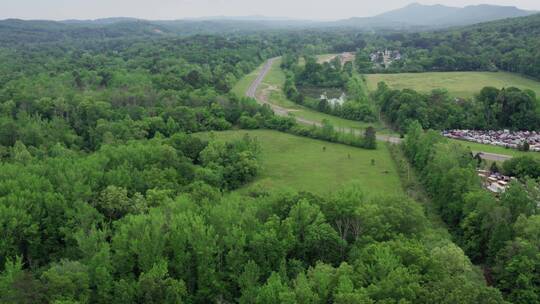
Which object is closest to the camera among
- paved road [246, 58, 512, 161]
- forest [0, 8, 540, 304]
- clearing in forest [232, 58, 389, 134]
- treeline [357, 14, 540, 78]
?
forest [0, 8, 540, 304]

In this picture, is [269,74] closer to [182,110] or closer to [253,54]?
[253,54]

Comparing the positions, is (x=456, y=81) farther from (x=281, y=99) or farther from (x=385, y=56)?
(x=385, y=56)

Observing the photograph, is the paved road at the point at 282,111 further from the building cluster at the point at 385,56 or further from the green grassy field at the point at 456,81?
the building cluster at the point at 385,56

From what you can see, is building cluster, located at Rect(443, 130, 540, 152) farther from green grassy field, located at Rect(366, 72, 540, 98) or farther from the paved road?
green grassy field, located at Rect(366, 72, 540, 98)

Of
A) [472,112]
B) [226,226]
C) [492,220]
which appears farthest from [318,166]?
[472,112]

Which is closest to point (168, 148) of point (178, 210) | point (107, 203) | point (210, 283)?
point (107, 203)

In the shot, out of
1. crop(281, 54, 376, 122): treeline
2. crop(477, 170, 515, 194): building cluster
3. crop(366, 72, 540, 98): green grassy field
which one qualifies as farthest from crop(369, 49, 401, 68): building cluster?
crop(477, 170, 515, 194): building cluster
